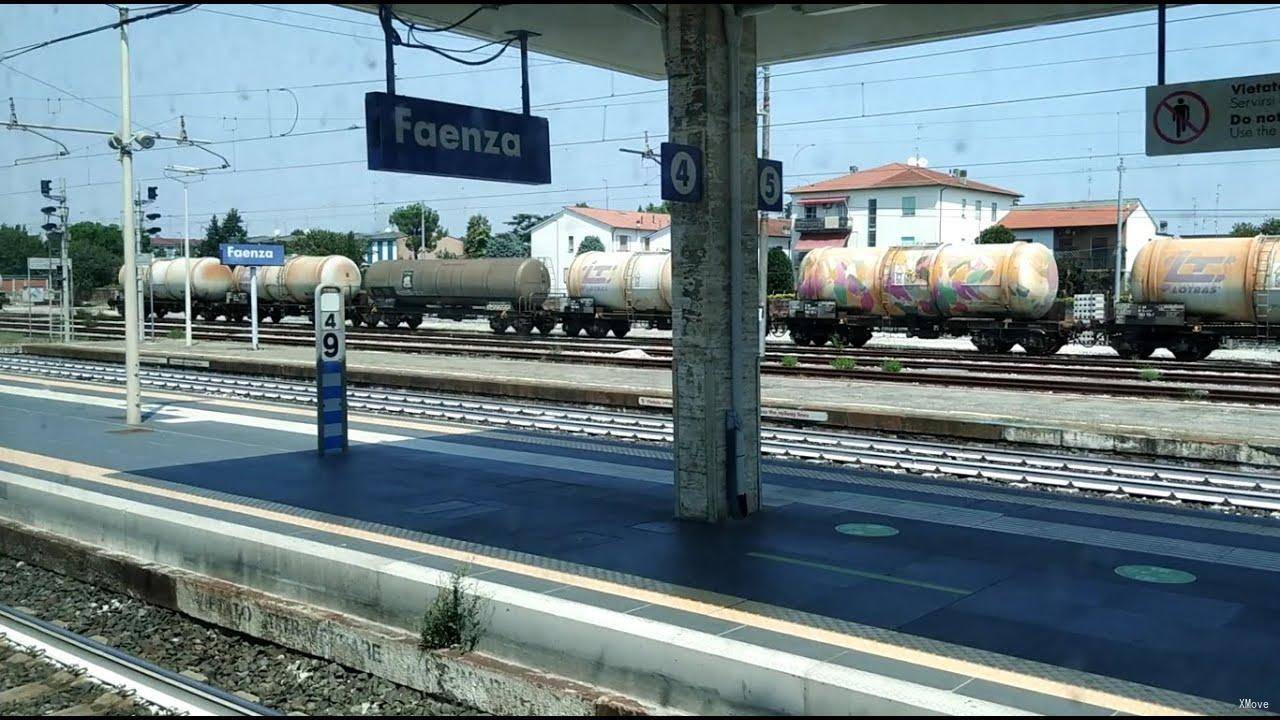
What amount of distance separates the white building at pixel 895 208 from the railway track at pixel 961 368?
27.5m

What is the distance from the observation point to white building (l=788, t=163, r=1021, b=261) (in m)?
59.0

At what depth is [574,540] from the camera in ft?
26.9

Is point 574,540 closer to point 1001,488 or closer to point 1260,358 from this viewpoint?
point 1001,488

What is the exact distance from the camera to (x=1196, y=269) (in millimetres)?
25328

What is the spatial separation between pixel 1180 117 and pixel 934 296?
2208 cm

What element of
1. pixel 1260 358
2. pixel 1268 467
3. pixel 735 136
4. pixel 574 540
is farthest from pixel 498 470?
pixel 1260 358

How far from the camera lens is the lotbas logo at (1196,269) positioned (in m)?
25.0

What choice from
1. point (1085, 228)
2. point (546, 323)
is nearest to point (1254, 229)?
point (1085, 228)

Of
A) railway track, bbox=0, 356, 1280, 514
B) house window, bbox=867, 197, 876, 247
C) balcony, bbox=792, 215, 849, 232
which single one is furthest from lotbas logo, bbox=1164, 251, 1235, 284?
balcony, bbox=792, 215, 849, 232

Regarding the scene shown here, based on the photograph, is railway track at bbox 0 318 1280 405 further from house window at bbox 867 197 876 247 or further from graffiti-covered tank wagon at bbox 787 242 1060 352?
house window at bbox 867 197 876 247

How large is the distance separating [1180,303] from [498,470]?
2053 centimetres

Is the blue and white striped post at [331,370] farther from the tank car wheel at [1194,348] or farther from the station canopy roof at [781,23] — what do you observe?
the tank car wheel at [1194,348]

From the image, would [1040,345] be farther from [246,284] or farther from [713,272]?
[246,284]

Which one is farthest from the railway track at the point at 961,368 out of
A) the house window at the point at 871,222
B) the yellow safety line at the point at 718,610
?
the house window at the point at 871,222
